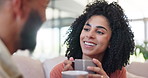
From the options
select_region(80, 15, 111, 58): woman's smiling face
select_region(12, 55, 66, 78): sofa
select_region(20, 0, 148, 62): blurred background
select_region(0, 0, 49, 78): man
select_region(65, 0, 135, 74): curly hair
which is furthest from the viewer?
select_region(20, 0, 148, 62): blurred background

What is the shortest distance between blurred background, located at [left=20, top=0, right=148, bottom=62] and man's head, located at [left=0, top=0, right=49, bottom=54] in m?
1.29

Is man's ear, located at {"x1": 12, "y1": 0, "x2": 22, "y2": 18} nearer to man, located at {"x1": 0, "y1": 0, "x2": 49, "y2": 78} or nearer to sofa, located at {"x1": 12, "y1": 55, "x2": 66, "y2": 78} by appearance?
man, located at {"x1": 0, "y1": 0, "x2": 49, "y2": 78}

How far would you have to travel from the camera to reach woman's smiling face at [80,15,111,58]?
1.08 metres

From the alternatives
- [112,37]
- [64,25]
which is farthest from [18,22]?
[64,25]

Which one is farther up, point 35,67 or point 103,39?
point 103,39

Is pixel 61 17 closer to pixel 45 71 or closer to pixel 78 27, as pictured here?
pixel 45 71

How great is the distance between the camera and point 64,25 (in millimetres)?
2385

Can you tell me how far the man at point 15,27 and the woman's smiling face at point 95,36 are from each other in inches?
30.8

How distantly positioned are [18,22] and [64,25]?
82.5 inches

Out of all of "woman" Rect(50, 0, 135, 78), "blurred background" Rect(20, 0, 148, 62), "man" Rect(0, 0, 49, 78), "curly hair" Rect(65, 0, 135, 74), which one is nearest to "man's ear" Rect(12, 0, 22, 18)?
"man" Rect(0, 0, 49, 78)

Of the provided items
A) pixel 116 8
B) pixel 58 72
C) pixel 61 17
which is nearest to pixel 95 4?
pixel 116 8

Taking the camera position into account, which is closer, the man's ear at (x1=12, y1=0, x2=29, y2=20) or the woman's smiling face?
the man's ear at (x1=12, y1=0, x2=29, y2=20)

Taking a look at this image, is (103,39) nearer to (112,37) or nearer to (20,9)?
(112,37)

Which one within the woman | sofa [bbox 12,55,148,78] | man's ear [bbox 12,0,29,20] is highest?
man's ear [bbox 12,0,29,20]
